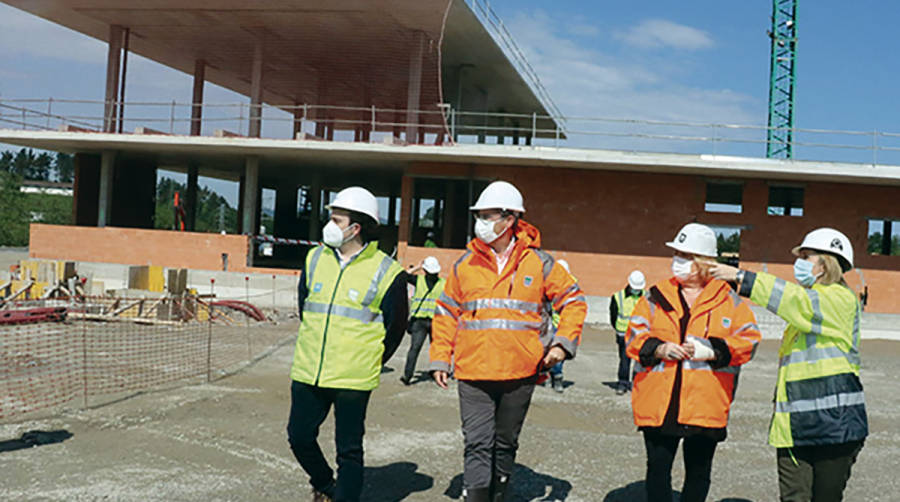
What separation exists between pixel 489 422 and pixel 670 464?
3.50ft

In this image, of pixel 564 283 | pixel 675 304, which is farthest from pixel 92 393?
pixel 675 304

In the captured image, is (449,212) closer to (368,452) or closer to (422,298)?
(422,298)

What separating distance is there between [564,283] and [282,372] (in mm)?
7179

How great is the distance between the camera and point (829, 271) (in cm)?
415

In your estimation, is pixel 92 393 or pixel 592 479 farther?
pixel 92 393

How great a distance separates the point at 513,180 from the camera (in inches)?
970

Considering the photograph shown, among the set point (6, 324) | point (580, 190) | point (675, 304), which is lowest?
point (6, 324)

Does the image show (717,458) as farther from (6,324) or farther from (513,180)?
(513,180)

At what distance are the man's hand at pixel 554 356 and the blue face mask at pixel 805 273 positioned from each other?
1.38m

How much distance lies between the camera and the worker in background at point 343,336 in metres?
4.68

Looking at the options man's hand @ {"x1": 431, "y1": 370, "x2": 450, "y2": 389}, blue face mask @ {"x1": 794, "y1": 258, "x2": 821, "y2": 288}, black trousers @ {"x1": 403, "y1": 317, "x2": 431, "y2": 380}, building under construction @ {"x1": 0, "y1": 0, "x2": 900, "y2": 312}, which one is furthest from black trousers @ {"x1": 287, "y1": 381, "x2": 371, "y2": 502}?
building under construction @ {"x1": 0, "y1": 0, "x2": 900, "y2": 312}

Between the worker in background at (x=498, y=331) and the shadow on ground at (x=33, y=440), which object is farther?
the shadow on ground at (x=33, y=440)

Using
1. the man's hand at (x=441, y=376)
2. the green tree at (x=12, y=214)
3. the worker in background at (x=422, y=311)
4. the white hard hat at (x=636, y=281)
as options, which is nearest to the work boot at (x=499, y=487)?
the man's hand at (x=441, y=376)

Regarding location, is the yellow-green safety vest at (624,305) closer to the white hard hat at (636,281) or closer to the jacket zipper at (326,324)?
the white hard hat at (636,281)
